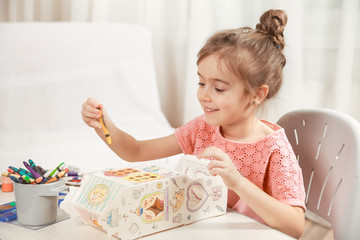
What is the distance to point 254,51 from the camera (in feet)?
3.15

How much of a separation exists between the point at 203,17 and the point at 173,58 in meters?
0.37

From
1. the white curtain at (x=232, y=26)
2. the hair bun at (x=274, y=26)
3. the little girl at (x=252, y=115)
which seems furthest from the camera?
the white curtain at (x=232, y=26)

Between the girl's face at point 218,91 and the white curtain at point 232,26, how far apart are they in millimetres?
213

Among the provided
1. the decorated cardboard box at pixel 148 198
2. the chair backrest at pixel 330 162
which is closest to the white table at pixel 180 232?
the decorated cardboard box at pixel 148 198

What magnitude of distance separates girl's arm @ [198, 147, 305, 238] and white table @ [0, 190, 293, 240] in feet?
0.17

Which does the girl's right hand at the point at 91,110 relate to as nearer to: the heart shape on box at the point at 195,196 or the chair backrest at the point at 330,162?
the heart shape on box at the point at 195,196

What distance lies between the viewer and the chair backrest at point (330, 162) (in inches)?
36.3

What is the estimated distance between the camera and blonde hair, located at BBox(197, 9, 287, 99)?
0.94 meters

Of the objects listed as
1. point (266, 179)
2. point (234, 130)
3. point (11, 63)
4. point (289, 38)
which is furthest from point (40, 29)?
point (266, 179)

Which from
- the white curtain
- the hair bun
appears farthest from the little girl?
the white curtain

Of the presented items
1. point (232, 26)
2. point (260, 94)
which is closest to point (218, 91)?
point (260, 94)

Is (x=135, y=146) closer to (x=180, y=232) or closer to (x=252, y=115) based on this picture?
(x=252, y=115)

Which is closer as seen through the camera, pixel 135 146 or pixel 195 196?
pixel 195 196

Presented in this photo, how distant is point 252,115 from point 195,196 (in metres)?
0.34
